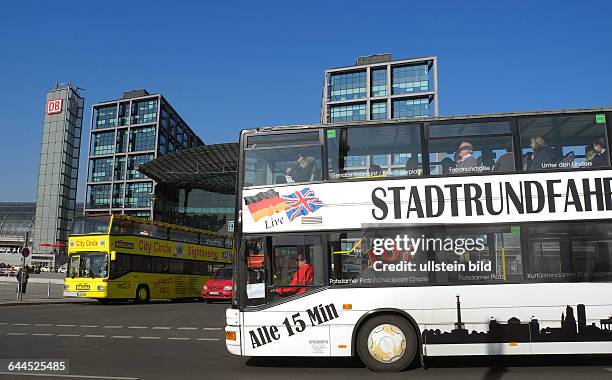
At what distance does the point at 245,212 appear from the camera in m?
8.03

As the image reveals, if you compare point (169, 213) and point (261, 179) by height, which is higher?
point (169, 213)

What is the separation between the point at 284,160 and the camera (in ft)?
27.0

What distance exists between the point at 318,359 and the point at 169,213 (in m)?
74.4

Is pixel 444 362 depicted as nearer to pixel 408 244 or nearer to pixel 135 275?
pixel 408 244

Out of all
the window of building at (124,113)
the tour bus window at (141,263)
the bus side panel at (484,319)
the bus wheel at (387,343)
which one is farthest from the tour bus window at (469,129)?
the window of building at (124,113)

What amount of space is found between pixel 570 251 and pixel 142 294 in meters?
20.6

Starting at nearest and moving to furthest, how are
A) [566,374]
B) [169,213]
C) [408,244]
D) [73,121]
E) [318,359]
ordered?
[566,374], [408,244], [318,359], [73,121], [169,213]

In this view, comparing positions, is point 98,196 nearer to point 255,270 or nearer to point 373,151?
point 255,270

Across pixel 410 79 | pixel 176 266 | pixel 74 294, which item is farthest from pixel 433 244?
pixel 410 79

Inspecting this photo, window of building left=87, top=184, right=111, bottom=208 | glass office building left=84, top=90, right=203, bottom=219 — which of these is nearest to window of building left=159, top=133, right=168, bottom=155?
glass office building left=84, top=90, right=203, bottom=219

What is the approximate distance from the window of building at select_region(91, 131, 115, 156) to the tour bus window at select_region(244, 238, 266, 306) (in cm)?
8136

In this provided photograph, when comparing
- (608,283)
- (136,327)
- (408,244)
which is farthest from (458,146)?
(136,327)

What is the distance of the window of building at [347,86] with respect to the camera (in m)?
77.4

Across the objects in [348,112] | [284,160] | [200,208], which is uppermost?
[348,112]
